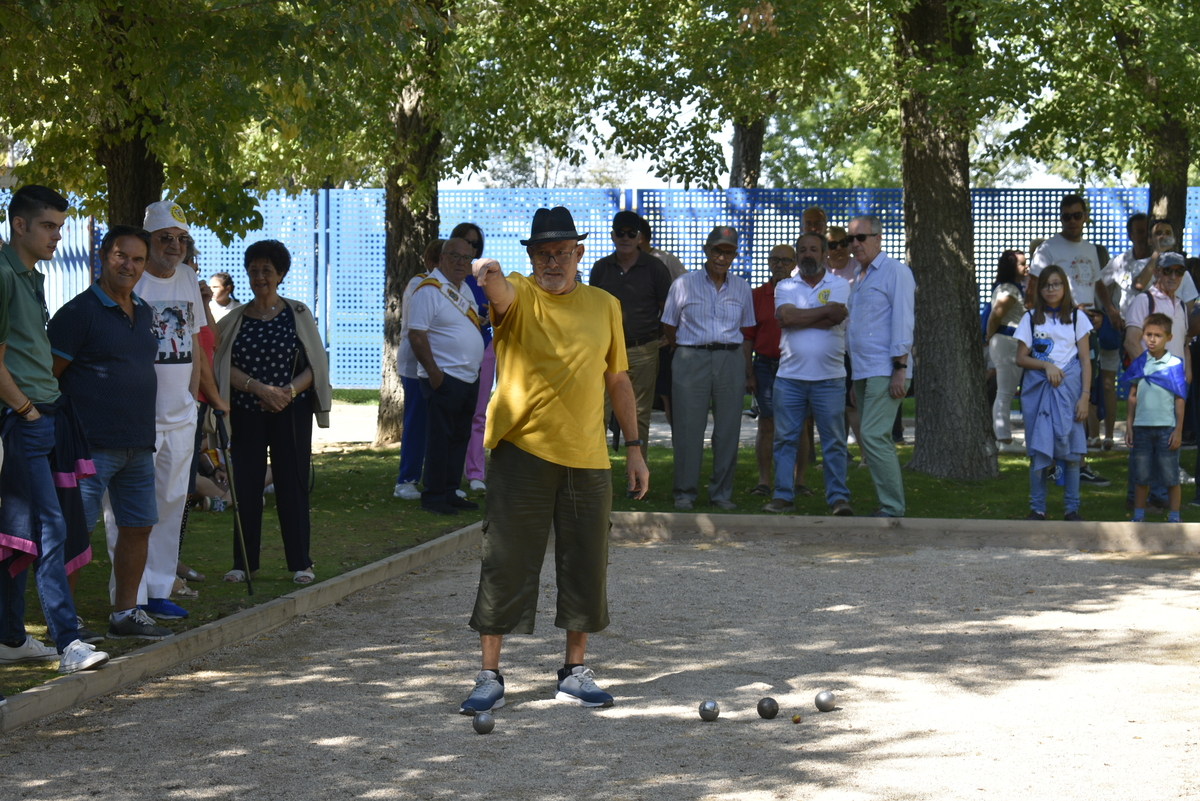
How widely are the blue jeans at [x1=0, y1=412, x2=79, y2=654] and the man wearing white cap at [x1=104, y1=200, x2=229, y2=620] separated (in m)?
0.90

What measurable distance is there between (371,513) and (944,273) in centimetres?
571

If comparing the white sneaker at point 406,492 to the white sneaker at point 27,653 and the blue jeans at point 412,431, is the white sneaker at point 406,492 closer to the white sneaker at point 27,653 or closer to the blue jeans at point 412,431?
the blue jeans at point 412,431

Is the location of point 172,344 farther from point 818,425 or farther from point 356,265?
point 356,265

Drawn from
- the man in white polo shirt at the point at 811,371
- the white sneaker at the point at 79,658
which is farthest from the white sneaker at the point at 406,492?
the white sneaker at the point at 79,658

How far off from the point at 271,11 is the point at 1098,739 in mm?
6621

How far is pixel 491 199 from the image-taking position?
21859 mm

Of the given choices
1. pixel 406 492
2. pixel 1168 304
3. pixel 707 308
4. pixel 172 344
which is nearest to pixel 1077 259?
pixel 1168 304

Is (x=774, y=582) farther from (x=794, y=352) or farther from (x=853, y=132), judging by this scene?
(x=853, y=132)

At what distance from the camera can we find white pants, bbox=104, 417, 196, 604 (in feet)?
23.4

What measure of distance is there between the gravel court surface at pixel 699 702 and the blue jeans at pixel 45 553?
0.45 metres

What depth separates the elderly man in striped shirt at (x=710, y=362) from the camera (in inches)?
439

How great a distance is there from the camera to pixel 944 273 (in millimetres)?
12820

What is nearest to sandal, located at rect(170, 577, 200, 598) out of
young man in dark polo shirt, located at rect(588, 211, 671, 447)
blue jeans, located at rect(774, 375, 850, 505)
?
young man in dark polo shirt, located at rect(588, 211, 671, 447)

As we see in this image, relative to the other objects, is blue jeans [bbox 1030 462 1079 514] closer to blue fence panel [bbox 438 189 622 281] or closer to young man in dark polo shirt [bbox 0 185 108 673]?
young man in dark polo shirt [bbox 0 185 108 673]
